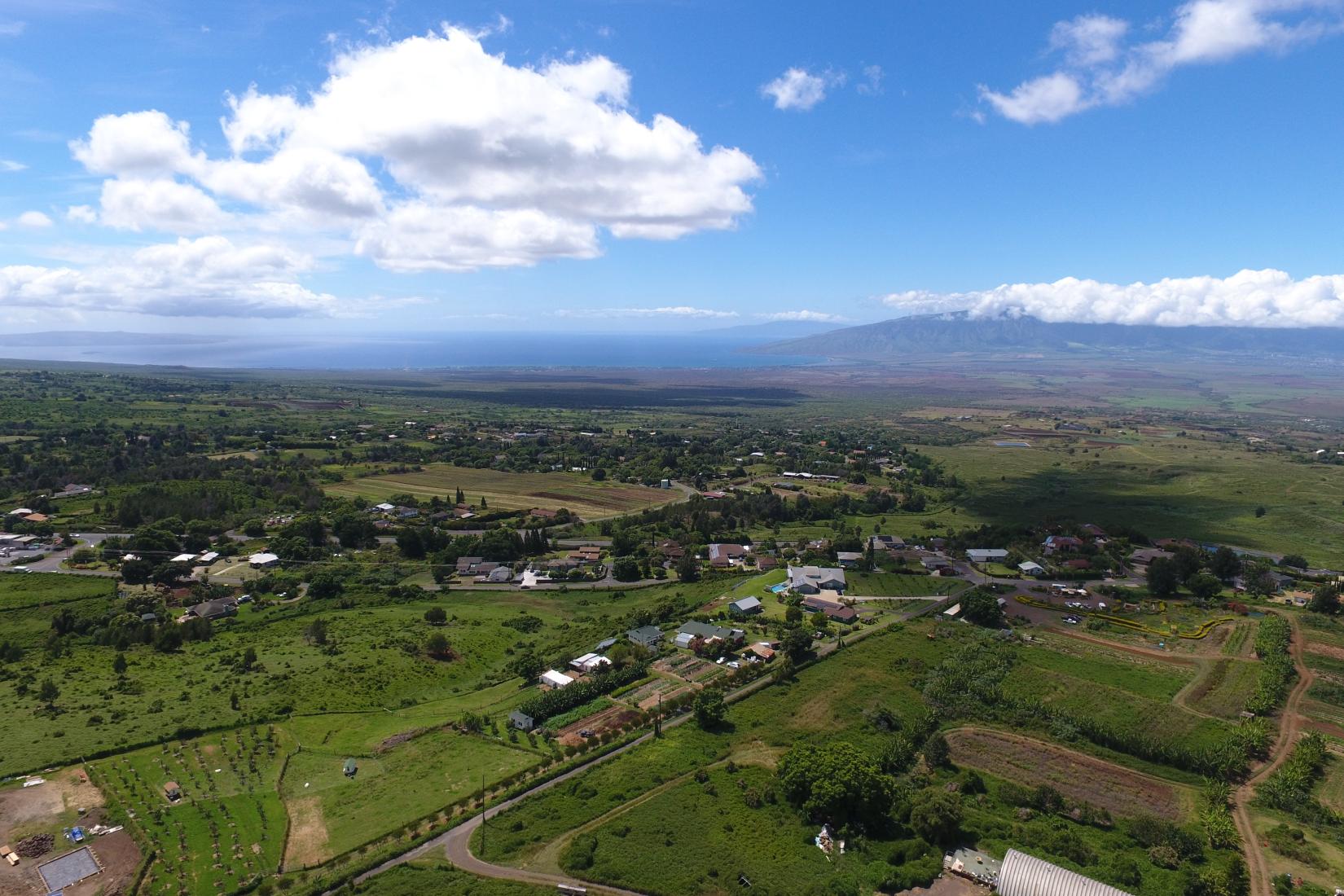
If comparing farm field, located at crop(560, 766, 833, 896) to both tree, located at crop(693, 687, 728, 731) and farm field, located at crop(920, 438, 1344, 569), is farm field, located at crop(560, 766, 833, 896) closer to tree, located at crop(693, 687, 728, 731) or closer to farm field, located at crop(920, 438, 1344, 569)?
tree, located at crop(693, 687, 728, 731)

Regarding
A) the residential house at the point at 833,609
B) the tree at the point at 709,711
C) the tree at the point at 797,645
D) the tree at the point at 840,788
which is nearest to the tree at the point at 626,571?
the residential house at the point at 833,609

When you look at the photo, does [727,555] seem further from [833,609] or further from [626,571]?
[833,609]

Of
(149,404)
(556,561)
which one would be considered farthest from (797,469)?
(149,404)

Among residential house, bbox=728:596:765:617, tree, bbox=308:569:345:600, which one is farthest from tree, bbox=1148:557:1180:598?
tree, bbox=308:569:345:600

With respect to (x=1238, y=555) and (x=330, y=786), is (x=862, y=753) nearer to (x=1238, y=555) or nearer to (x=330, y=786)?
(x=330, y=786)

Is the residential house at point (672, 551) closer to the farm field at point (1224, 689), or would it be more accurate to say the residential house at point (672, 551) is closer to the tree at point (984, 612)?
the tree at point (984, 612)

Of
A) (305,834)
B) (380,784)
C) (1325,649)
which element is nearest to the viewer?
(305,834)

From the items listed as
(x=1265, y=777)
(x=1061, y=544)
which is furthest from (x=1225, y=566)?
(x=1265, y=777)
